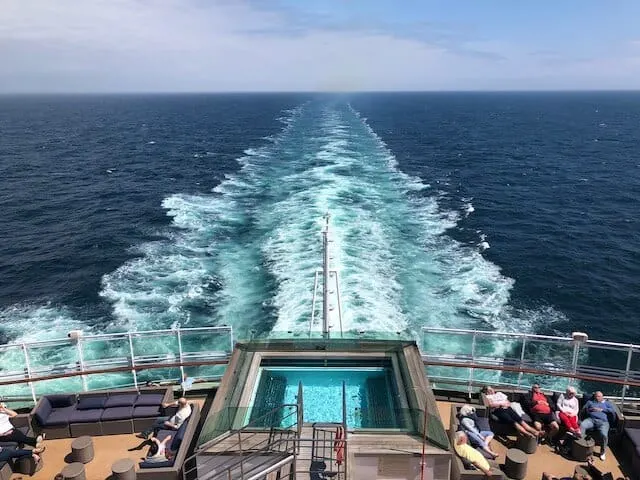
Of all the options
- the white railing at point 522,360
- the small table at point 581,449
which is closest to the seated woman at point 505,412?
the small table at point 581,449

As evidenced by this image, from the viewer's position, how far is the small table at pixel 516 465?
29.5ft

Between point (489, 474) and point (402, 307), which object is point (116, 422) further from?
point (402, 307)

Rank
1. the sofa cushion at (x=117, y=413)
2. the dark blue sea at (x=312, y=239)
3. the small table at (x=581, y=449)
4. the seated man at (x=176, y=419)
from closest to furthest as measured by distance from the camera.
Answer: the small table at (x=581, y=449)
the seated man at (x=176, y=419)
the sofa cushion at (x=117, y=413)
the dark blue sea at (x=312, y=239)

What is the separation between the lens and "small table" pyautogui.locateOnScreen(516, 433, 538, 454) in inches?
381

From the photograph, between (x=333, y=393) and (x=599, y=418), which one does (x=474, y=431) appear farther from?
(x=333, y=393)

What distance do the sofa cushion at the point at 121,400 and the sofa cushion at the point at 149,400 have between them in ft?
0.33

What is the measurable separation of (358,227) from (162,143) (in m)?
64.6

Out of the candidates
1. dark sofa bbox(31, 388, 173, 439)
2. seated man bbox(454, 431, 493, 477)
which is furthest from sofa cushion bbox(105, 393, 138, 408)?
seated man bbox(454, 431, 493, 477)

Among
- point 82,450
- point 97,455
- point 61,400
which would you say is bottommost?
point 97,455

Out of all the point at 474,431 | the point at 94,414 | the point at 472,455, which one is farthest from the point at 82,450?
the point at 474,431

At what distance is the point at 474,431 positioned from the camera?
31.1ft

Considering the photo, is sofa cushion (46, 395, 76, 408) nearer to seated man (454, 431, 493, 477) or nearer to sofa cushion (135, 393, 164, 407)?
sofa cushion (135, 393, 164, 407)

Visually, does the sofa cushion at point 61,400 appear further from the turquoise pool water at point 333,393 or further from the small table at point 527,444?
the small table at point 527,444

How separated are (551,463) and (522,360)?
239cm
